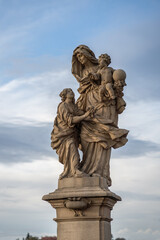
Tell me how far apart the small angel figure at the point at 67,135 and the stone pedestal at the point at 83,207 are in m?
0.42

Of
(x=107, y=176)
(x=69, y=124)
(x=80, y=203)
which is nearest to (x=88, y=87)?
(x=69, y=124)

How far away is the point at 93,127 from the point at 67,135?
745mm

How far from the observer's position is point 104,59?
13703mm

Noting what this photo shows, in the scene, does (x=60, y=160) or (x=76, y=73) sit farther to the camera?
(x=76, y=73)

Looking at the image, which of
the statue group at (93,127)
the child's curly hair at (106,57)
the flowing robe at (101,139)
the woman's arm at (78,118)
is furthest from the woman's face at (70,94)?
the child's curly hair at (106,57)

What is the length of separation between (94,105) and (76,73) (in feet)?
4.44

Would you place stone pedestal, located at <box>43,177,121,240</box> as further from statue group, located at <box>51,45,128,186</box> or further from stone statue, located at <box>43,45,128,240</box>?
statue group, located at <box>51,45,128,186</box>

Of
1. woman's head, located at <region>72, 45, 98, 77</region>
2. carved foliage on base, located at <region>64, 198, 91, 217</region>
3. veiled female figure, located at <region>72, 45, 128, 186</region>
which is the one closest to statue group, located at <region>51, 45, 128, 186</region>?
veiled female figure, located at <region>72, 45, 128, 186</region>

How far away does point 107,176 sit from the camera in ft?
42.5

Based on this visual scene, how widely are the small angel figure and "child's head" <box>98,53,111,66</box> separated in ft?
4.40

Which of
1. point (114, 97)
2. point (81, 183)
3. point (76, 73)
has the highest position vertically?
point (76, 73)

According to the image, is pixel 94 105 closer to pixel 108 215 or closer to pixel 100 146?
pixel 100 146

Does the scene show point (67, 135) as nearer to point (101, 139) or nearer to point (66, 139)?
point (66, 139)

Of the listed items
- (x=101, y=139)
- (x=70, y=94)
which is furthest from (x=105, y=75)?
(x=101, y=139)
